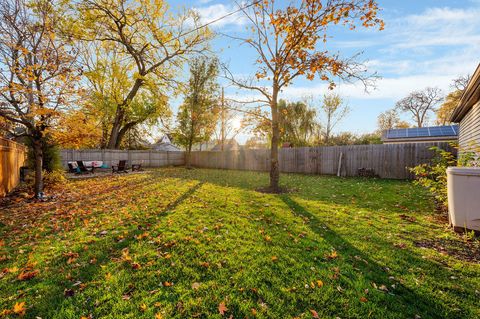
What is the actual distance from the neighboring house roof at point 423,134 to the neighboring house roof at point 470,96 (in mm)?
9792

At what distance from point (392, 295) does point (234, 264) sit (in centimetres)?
183

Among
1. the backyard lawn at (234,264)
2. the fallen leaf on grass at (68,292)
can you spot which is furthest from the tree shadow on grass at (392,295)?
the fallen leaf on grass at (68,292)

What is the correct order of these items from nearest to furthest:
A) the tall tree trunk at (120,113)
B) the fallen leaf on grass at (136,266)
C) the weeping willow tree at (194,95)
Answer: the fallen leaf on grass at (136,266) → the tall tree trunk at (120,113) → the weeping willow tree at (194,95)

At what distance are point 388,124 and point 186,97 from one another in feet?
113

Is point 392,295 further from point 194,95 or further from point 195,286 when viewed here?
point 194,95

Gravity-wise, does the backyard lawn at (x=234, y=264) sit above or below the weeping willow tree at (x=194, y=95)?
below

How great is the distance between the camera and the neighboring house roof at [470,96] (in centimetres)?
485

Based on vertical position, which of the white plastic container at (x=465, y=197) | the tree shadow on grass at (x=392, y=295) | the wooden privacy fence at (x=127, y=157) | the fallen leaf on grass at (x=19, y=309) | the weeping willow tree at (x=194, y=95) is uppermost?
the weeping willow tree at (x=194, y=95)

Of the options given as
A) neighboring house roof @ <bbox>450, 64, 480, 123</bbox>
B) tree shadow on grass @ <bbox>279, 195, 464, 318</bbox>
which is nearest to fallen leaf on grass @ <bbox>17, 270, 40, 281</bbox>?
tree shadow on grass @ <bbox>279, 195, 464, 318</bbox>

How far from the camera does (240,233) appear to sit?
3.83 meters

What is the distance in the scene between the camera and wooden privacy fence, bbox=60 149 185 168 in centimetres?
1714

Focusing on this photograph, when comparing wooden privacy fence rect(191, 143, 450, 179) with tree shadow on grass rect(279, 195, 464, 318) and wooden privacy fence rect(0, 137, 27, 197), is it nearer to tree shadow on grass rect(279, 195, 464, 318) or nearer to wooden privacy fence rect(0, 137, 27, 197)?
tree shadow on grass rect(279, 195, 464, 318)

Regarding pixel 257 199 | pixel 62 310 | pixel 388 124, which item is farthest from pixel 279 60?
pixel 388 124

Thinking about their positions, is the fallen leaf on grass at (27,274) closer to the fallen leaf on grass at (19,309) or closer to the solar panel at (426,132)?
the fallen leaf on grass at (19,309)
